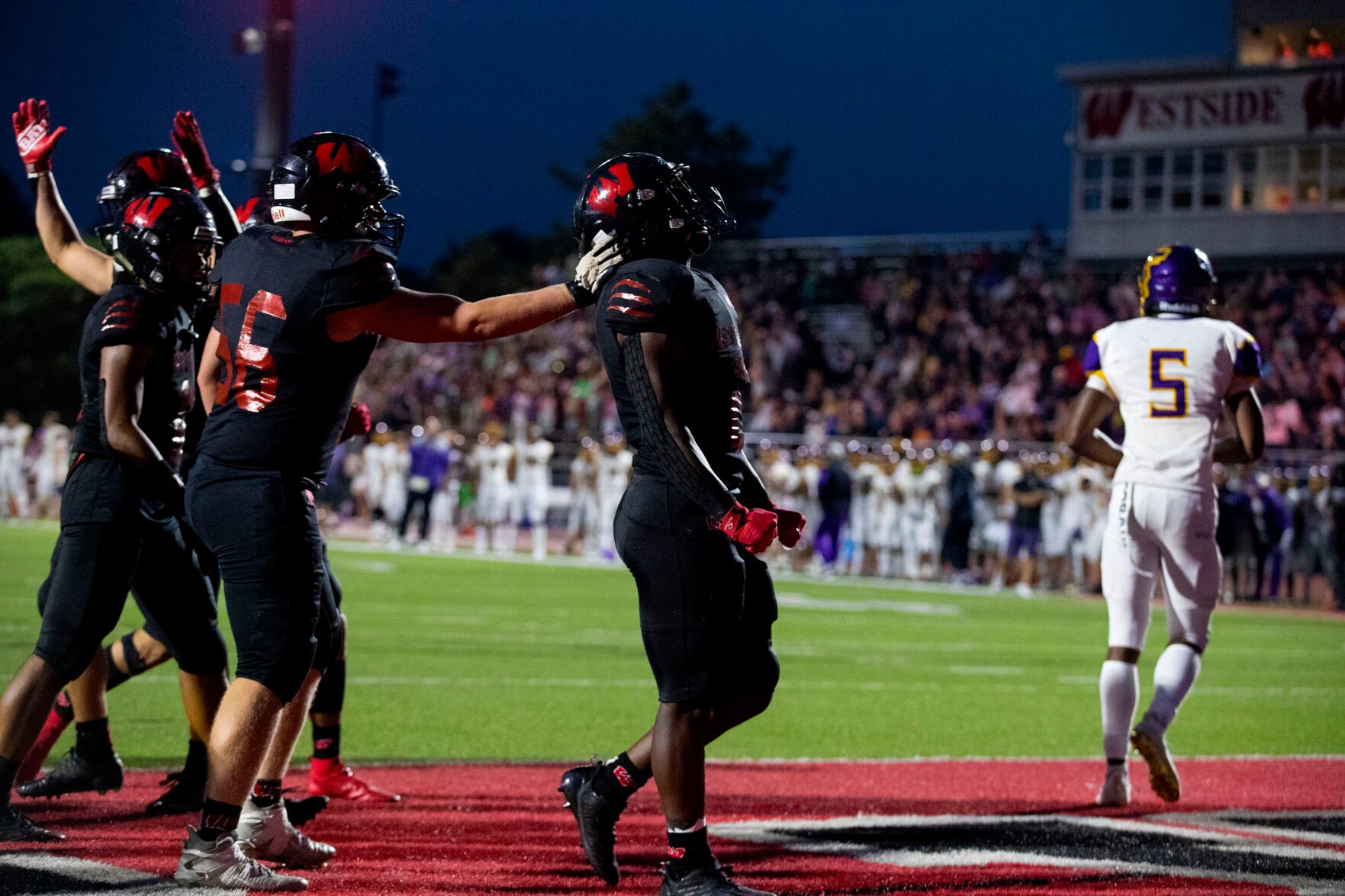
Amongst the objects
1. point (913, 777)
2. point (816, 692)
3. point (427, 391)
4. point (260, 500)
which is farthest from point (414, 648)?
point (427, 391)

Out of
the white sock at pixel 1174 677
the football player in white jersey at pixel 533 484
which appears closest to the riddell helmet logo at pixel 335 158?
the white sock at pixel 1174 677

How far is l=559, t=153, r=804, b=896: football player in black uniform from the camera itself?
411 centimetres

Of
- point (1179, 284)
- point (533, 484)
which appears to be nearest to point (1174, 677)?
point (1179, 284)

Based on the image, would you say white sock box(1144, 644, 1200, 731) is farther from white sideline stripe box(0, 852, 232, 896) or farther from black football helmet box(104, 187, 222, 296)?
black football helmet box(104, 187, 222, 296)

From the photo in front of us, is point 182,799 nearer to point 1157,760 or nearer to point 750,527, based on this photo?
point 750,527

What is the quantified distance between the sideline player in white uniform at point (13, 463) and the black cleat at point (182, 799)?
26549 mm

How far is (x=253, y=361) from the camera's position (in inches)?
169

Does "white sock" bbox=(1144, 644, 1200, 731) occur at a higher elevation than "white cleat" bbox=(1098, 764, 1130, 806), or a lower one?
higher

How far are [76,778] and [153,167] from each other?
232 centimetres

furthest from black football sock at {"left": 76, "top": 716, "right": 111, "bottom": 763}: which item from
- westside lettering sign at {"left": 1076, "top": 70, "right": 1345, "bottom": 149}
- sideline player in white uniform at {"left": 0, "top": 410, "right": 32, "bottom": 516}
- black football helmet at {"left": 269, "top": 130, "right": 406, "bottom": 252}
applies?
westside lettering sign at {"left": 1076, "top": 70, "right": 1345, "bottom": 149}

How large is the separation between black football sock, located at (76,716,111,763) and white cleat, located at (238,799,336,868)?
4.02 feet

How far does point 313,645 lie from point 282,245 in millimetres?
1147

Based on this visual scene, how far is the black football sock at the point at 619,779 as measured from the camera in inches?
178

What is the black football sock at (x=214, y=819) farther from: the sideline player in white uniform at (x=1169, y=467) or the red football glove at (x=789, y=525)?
the sideline player in white uniform at (x=1169, y=467)
